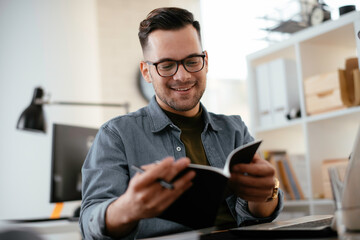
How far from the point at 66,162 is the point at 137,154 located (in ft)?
3.71

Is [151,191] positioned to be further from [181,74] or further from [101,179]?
[181,74]

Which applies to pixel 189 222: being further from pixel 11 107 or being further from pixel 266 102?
pixel 11 107

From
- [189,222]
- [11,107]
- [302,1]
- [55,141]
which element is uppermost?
[302,1]

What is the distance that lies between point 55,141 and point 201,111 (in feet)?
3.51

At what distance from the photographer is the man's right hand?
2.50ft

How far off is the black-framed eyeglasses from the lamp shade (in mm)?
1574

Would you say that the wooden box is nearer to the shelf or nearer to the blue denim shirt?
the shelf

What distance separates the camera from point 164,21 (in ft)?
4.28

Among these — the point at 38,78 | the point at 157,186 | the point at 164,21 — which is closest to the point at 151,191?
the point at 157,186

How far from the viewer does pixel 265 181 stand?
0.93 metres

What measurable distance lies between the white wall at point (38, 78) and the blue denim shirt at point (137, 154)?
2.39m

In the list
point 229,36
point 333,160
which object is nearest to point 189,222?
point 333,160

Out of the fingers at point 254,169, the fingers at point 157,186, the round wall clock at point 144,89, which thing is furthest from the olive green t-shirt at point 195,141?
the round wall clock at point 144,89

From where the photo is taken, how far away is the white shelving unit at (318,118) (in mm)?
2301
